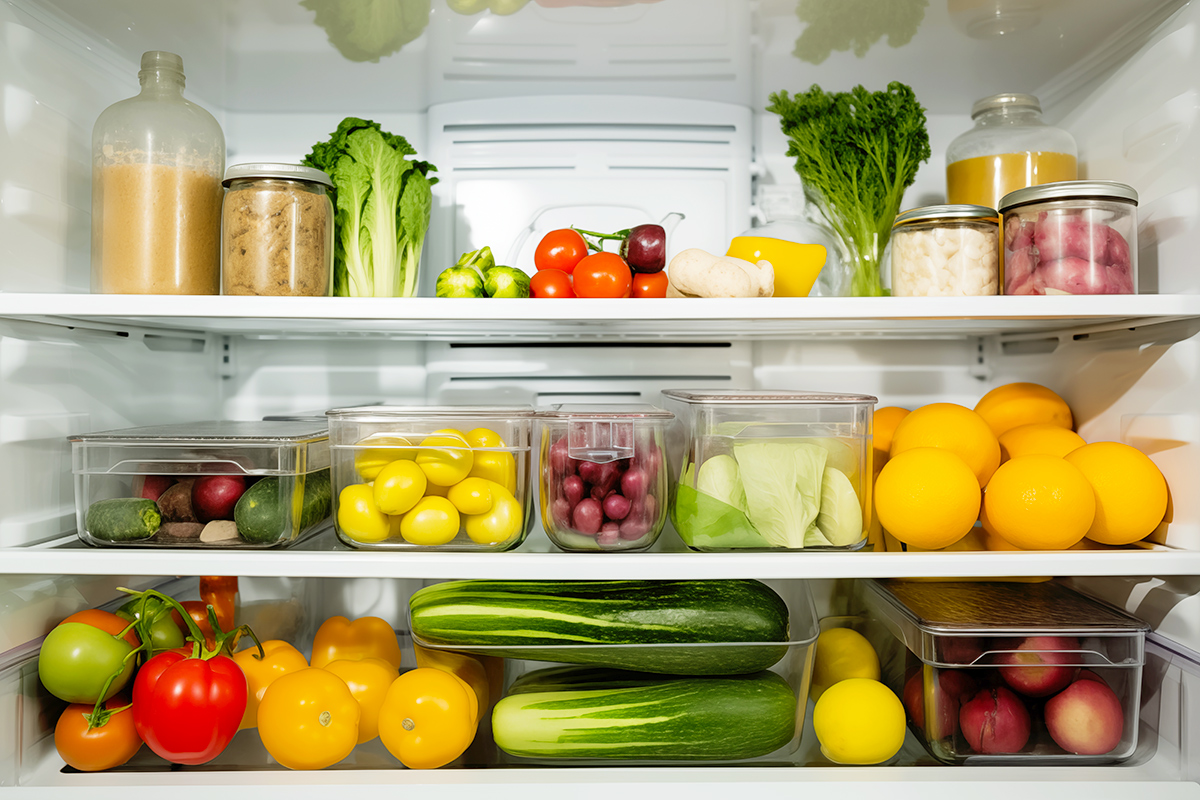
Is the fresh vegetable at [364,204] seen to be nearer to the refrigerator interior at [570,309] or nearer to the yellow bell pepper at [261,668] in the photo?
the refrigerator interior at [570,309]

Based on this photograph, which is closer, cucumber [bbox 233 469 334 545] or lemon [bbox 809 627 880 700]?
cucumber [bbox 233 469 334 545]

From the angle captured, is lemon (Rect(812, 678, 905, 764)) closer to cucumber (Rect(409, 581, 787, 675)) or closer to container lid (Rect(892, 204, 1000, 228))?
cucumber (Rect(409, 581, 787, 675))

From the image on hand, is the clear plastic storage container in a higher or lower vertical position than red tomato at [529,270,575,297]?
lower

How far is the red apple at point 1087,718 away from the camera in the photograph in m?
0.80

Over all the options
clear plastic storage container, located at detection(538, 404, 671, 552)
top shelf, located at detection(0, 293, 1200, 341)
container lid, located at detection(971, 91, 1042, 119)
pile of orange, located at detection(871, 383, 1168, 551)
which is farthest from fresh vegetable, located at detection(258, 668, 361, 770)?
container lid, located at detection(971, 91, 1042, 119)

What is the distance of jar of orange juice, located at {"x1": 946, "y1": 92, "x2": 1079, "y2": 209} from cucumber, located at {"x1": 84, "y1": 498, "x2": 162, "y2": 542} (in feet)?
3.67

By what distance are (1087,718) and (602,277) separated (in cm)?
75

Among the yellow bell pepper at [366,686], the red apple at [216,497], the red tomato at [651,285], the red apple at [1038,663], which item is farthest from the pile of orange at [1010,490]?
the red apple at [216,497]

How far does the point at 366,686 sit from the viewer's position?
34.3 inches

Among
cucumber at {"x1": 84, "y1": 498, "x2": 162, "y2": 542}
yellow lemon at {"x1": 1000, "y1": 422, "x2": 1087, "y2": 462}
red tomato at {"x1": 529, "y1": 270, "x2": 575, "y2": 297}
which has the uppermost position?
red tomato at {"x1": 529, "y1": 270, "x2": 575, "y2": 297}

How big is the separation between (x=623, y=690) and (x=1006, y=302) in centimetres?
63

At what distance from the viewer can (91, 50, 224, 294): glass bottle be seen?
82 cm

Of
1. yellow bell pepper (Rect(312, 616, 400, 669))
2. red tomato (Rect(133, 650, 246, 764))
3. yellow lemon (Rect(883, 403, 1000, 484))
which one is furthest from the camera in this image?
yellow bell pepper (Rect(312, 616, 400, 669))

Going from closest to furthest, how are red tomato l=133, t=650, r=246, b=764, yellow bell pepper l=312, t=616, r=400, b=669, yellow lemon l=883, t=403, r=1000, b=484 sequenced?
red tomato l=133, t=650, r=246, b=764
yellow lemon l=883, t=403, r=1000, b=484
yellow bell pepper l=312, t=616, r=400, b=669
